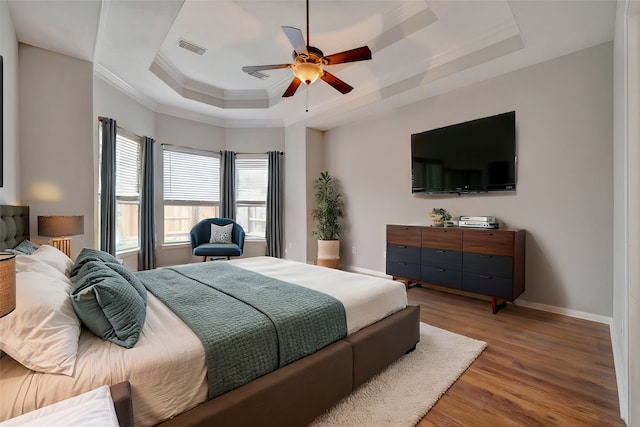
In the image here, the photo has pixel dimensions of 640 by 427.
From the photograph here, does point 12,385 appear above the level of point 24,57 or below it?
below

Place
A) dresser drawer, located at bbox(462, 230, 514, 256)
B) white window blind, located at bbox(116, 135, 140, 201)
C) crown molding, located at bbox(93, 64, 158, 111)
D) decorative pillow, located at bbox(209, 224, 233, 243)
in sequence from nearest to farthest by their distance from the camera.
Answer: dresser drawer, located at bbox(462, 230, 514, 256) → crown molding, located at bbox(93, 64, 158, 111) → white window blind, located at bbox(116, 135, 140, 201) → decorative pillow, located at bbox(209, 224, 233, 243)

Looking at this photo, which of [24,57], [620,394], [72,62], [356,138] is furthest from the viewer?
[356,138]

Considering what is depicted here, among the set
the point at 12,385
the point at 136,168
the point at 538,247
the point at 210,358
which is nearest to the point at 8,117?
the point at 136,168

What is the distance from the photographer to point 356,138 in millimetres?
5242

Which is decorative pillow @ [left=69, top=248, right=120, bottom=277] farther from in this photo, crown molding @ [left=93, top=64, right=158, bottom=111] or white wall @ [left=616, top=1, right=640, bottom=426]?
white wall @ [left=616, top=1, right=640, bottom=426]

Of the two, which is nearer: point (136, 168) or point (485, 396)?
point (485, 396)

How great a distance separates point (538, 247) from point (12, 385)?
4.16 metres

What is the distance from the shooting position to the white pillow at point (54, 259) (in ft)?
5.94

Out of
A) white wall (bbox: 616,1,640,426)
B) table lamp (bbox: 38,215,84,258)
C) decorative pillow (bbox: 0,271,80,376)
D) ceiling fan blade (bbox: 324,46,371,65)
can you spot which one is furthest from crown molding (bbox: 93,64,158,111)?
white wall (bbox: 616,1,640,426)

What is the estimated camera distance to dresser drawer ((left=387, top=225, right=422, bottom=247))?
3.87 metres

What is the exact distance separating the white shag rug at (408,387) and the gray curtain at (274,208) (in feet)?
12.7

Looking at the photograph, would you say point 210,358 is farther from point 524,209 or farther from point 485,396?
point 524,209

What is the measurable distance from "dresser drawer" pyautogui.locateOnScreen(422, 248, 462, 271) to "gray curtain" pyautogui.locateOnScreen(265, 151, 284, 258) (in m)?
3.07

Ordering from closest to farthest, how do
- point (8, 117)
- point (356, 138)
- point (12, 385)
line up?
1. point (12, 385)
2. point (8, 117)
3. point (356, 138)
